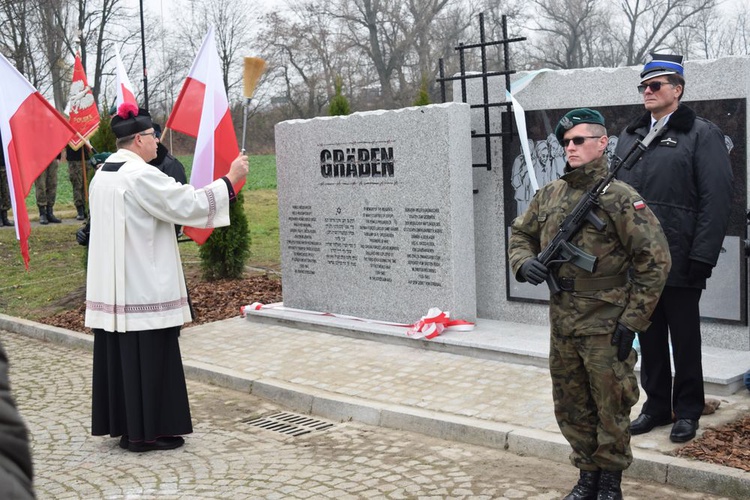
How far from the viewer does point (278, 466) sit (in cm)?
602

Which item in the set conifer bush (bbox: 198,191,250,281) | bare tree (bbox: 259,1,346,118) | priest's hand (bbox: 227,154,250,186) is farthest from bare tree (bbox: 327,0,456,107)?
priest's hand (bbox: 227,154,250,186)

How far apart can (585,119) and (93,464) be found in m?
3.80

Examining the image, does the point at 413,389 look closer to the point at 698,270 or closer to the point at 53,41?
the point at 698,270

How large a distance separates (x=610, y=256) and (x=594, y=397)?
704 mm

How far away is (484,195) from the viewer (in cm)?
921

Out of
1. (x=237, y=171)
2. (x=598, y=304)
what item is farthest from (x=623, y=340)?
(x=237, y=171)

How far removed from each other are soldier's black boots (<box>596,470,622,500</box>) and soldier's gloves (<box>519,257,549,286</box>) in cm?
103

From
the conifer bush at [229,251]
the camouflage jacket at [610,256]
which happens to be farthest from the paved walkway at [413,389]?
the conifer bush at [229,251]

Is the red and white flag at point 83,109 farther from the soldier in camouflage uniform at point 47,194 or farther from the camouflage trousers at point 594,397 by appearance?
the camouflage trousers at point 594,397

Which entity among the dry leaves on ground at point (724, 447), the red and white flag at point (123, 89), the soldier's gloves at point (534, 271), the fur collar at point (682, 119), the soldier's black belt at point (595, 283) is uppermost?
the red and white flag at point (123, 89)

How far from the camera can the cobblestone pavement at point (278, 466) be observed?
5457mm

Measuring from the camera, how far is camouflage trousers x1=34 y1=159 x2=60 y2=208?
19.3 metres

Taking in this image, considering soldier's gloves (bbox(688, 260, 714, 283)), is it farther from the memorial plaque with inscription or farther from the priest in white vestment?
the memorial plaque with inscription

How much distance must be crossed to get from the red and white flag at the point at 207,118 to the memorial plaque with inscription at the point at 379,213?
4.30ft
